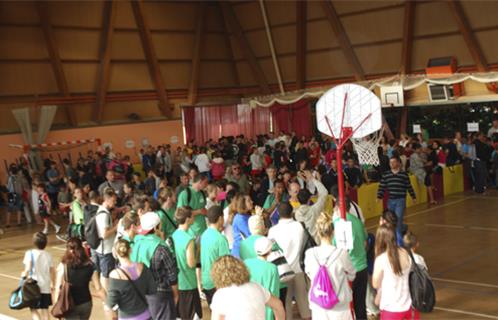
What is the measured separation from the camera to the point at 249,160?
762 inches

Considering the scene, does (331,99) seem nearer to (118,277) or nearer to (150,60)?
(118,277)

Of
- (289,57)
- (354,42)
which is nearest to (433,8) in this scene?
(354,42)

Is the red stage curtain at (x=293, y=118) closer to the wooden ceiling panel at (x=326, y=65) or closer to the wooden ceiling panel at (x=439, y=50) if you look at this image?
the wooden ceiling panel at (x=326, y=65)

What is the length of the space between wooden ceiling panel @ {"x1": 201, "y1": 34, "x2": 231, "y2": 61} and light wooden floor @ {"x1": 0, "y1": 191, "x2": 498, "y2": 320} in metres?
13.1

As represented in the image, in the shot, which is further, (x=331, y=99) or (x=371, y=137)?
(x=371, y=137)

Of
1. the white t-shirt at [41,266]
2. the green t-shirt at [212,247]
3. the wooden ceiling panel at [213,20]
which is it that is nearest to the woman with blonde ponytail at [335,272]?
the green t-shirt at [212,247]

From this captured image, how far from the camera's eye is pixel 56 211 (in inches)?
744

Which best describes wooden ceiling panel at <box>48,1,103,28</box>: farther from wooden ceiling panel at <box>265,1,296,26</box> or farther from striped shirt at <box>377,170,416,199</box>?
striped shirt at <box>377,170,416,199</box>

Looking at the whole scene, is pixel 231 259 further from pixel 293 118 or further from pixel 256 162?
pixel 293 118

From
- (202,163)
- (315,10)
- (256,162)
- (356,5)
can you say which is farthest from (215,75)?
(202,163)

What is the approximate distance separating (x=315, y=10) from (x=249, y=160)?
8598 millimetres

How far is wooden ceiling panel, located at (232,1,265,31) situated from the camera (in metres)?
26.7

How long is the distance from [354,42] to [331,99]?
57.0 feet

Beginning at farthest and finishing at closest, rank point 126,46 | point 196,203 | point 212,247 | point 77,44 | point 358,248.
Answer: point 126,46 → point 77,44 → point 196,203 → point 358,248 → point 212,247
